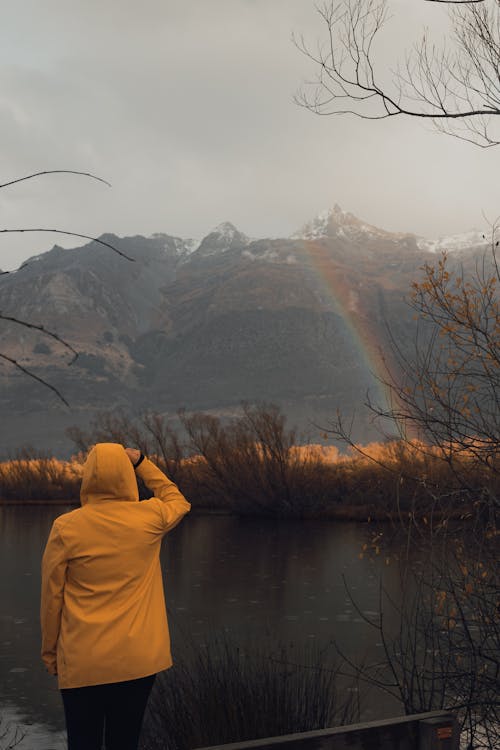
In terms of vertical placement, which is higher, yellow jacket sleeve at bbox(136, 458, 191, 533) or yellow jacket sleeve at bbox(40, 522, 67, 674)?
yellow jacket sleeve at bbox(136, 458, 191, 533)

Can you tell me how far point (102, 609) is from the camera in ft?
12.0

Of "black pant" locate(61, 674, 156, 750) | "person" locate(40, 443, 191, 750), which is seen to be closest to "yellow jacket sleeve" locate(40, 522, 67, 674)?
"person" locate(40, 443, 191, 750)

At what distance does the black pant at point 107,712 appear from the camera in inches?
143

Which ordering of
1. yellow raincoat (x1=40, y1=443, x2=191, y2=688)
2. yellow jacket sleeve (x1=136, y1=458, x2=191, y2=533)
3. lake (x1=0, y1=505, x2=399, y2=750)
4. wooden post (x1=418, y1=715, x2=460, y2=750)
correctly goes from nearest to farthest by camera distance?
1. wooden post (x1=418, y1=715, x2=460, y2=750)
2. yellow raincoat (x1=40, y1=443, x2=191, y2=688)
3. yellow jacket sleeve (x1=136, y1=458, x2=191, y2=533)
4. lake (x1=0, y1=505, x2=399, y2=750)

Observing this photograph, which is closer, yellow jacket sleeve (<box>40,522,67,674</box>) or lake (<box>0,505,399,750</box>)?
yellow jacket sleeve (<box>40,522,67,674</box>)

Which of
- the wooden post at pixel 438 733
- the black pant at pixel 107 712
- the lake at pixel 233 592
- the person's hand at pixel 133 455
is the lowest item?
the lake at pixel 233 592

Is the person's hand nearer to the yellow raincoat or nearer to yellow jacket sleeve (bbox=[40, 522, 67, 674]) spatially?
the yellow raincoat

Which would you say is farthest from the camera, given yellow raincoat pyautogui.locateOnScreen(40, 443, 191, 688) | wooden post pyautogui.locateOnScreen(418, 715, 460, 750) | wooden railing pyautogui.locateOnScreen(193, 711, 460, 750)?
yellow raincoat pyautogui.locateOnScreen(40, 443, 191, 688)

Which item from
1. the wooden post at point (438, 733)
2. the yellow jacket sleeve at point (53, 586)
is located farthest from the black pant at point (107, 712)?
the wooden post at point (438, 733)

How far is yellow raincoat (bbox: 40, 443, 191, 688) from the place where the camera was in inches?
141

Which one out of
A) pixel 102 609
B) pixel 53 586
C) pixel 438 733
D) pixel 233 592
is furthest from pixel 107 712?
pixel 233 592

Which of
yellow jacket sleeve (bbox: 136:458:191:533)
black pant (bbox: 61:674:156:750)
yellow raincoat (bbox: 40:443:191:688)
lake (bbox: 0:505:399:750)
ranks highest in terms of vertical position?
yellow jacket sleeve (bbox: 136:458:191:533)

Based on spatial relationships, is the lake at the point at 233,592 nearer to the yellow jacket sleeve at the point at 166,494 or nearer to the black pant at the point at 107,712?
the yellow jacket sleeve at the point at 166,494

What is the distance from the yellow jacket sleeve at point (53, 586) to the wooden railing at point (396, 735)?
1.10 meters
